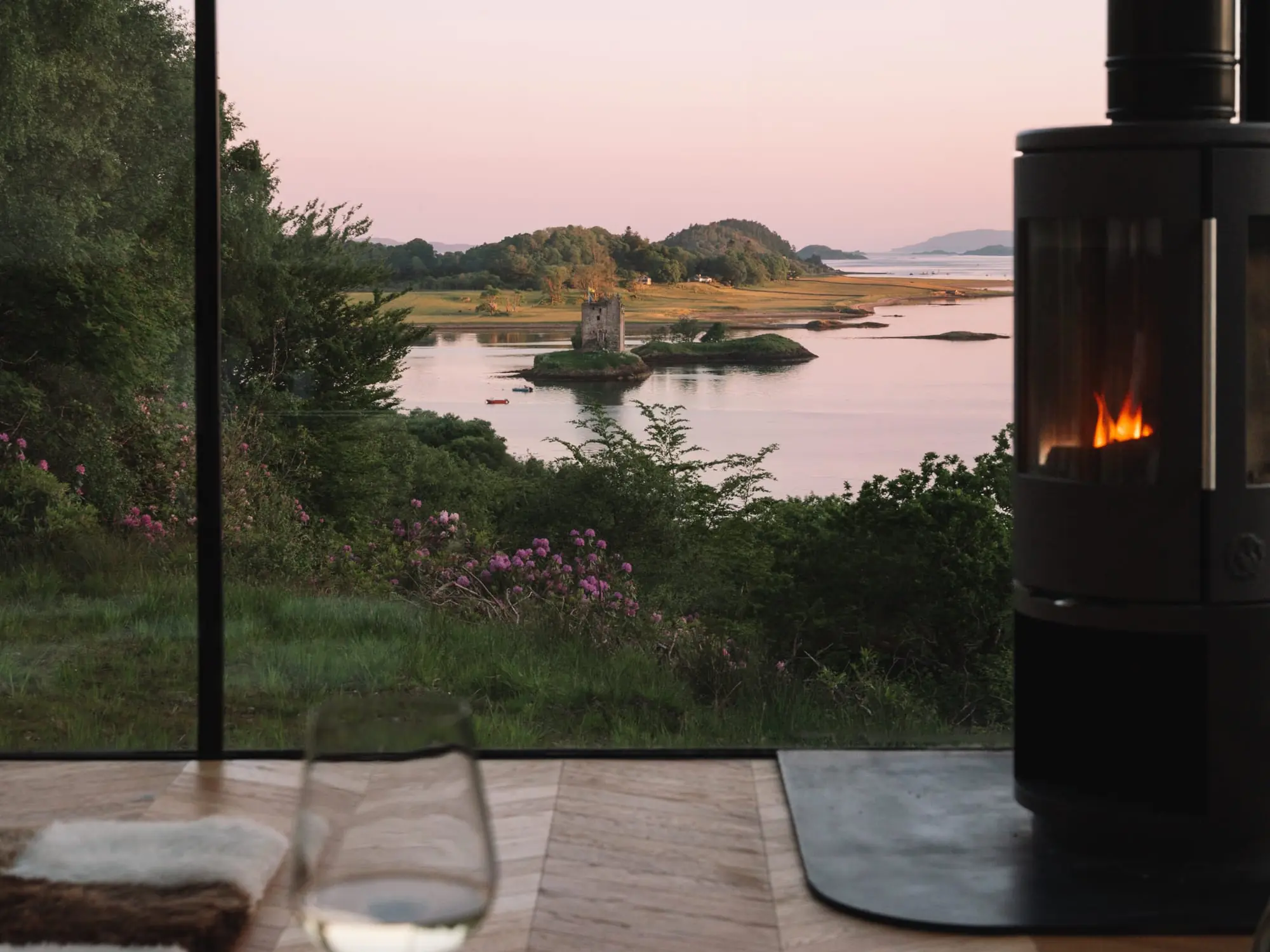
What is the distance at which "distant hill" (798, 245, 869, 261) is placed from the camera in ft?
12.3

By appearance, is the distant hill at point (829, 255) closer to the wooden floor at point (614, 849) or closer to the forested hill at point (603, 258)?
the forested hill at point (603, 258)

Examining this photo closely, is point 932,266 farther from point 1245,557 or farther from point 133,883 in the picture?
point 133,883

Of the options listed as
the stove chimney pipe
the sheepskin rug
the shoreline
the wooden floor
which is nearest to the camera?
the sheepskin rug

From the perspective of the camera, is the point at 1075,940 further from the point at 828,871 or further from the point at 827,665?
the point at 827,665

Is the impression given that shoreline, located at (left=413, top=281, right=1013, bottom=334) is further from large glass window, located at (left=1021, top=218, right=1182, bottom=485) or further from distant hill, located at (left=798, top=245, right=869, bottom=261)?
large glass window, located at (left=1021, top=218, right=1182, bottom=485)

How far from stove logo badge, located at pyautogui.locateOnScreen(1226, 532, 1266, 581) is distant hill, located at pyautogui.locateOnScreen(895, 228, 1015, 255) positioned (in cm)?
129

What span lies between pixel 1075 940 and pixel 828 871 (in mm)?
429

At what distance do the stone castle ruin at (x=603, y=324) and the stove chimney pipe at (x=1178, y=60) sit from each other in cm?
138

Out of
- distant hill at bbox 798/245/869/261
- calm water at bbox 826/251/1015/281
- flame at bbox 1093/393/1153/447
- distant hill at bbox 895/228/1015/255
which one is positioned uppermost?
distant hill at bbox 895/228/1015/255

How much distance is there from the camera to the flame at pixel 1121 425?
2498mm

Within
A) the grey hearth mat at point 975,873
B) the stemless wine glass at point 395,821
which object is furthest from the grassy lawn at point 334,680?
the stemless wine glass at point 395,821

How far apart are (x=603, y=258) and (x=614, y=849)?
1503 millimetres

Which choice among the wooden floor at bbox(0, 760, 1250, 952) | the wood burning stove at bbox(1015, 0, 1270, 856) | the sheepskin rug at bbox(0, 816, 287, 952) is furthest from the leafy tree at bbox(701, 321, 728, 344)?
the sheepskin rug at bbox(0, 816, 287, 952)

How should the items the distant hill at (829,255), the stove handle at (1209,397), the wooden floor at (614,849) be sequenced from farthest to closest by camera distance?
the distant hill at (829,255), the stove handle at (1209,397), the wooden floor at (614,849)
